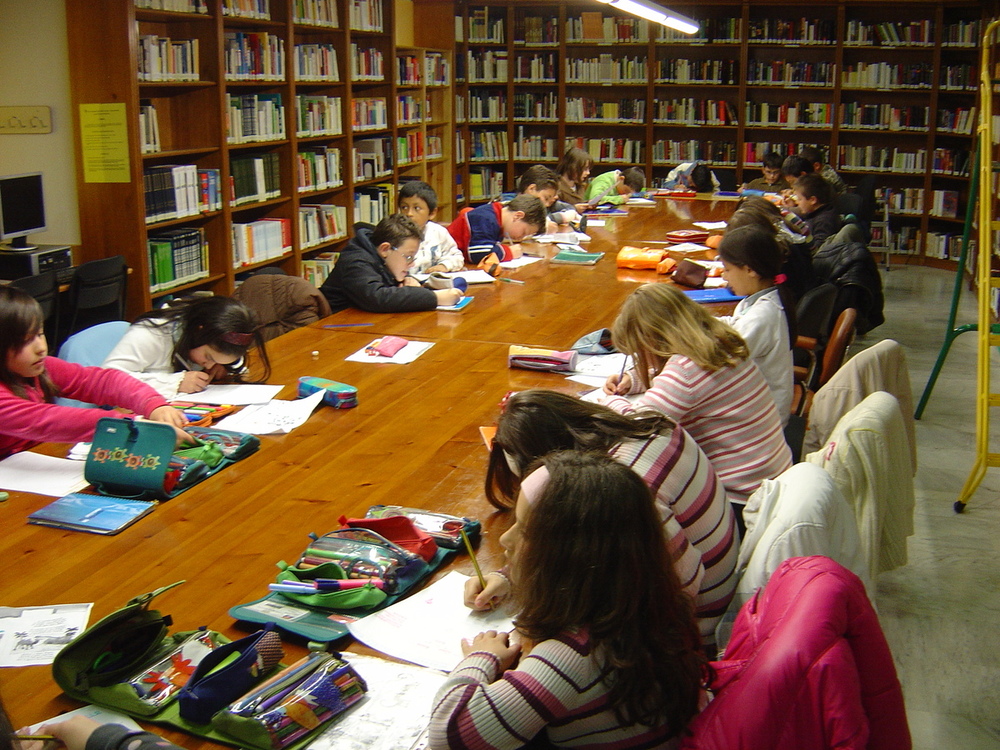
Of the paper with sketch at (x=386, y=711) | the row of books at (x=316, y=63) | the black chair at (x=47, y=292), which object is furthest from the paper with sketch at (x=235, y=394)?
the row of books at (x=316, y=63)

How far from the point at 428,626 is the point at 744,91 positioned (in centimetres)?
879

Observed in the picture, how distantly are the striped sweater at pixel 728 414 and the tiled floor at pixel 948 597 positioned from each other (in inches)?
32.6

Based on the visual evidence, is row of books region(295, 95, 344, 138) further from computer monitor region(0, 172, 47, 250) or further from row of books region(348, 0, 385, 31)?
computer monitor region(0, 172, 47, 250)

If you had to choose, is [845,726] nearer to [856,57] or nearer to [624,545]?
[624,545]

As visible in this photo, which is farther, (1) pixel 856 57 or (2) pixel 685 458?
(1) pixel 856 57

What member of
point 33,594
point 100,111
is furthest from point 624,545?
point 100,111

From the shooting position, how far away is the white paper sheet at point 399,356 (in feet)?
11.2

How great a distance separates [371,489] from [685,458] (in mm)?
807

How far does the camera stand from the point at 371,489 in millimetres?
2320

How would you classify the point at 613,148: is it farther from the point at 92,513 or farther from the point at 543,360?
the point at 92,513

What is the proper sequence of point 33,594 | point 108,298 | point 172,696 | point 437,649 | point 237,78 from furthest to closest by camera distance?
1. point 237,78
2. point 108,298
3. point 33,594
4. point 437,649
5. point 172,696

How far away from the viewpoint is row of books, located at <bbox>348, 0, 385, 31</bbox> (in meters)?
7.07

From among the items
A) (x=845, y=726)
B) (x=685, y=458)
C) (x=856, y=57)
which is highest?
(x=856, y=57)

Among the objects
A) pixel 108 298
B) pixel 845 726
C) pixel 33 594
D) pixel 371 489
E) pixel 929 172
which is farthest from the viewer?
pixel 929 172
